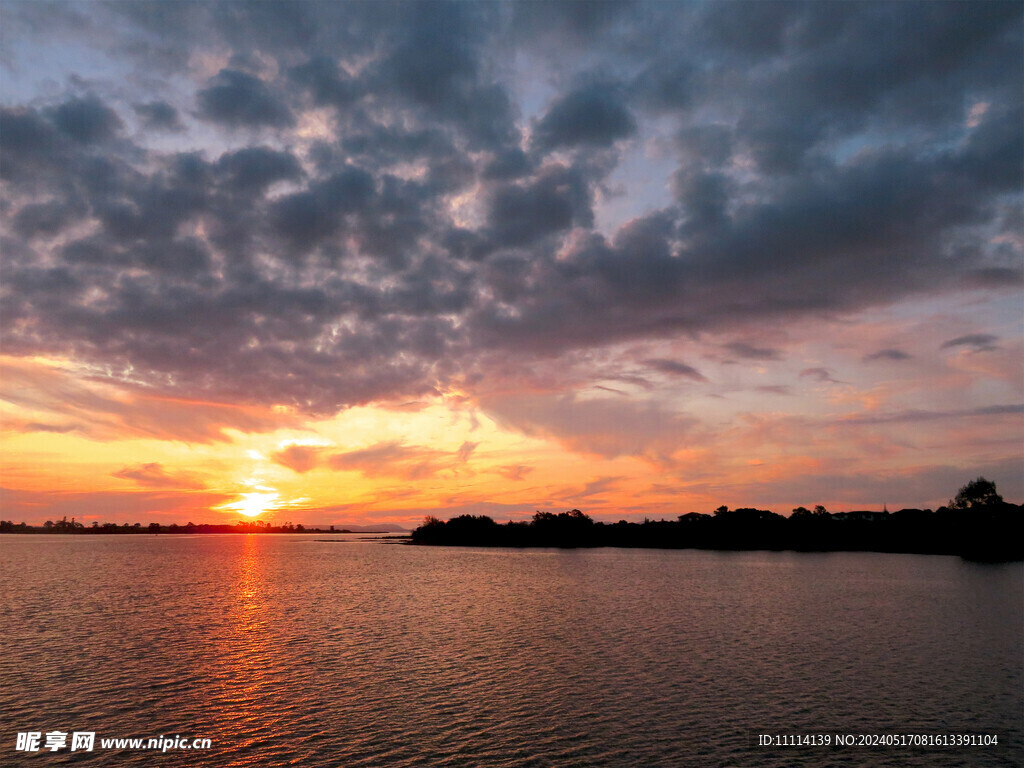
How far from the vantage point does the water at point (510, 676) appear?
32.3 m

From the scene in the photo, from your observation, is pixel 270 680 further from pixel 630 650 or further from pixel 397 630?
pixel 630 650

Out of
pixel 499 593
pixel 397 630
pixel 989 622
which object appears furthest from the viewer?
pixel 499 593

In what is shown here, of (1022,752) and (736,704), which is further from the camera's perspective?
(736,704)

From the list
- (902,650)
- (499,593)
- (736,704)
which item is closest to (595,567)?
(499,593)

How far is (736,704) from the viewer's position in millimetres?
39219

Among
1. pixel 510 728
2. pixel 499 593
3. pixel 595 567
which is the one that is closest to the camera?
pixel 510 728

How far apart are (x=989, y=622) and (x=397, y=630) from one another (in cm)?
6877

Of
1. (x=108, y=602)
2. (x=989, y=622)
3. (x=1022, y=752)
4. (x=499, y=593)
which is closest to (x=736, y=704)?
(x=1022, y=752)

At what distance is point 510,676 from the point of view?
4581 cm

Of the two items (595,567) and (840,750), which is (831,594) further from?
(840,750)

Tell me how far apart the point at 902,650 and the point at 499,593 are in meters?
57.0

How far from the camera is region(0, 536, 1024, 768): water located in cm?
3228

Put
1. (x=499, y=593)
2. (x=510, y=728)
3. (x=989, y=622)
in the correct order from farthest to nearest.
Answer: (x=499, y=593) → (x=989, y=622) → (x=510, y=728)

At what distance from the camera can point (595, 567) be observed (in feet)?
505
